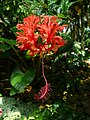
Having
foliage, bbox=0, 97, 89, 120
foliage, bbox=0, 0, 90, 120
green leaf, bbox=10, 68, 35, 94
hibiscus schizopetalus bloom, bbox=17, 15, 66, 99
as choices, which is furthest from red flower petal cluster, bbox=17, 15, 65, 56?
foliage, bbox=0, 97, 89, 120

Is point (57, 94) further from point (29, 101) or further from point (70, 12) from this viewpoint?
point (70, 12)

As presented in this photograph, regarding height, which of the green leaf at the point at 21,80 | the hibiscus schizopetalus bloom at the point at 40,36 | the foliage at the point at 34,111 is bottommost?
the foliage at the point at 34,111

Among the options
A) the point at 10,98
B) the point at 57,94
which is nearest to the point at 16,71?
the point at 10,98

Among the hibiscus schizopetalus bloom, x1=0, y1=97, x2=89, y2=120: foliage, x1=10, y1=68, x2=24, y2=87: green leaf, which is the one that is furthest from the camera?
x1=10, y1=68, x2=24, y2=87: green leaf

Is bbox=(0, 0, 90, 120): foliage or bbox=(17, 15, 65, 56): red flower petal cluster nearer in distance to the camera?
bbox=(17, 15, 65, 56): red flower petal cluster

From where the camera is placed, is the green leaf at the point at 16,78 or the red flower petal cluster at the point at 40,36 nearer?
the red flower petal cluster at the point at 40,36

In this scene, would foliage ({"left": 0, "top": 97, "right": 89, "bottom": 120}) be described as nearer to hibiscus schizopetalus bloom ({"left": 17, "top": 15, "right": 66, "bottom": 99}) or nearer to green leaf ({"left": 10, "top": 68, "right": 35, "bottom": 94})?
green leaf ({"left": 10, "top": 68, "right": 35, "bottom": 94})

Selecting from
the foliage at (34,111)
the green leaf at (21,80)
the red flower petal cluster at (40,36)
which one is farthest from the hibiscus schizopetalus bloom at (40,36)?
the foliage at (34,111)

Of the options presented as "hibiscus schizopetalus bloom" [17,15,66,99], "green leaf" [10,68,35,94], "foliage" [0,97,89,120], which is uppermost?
"hibiscus schizopetalus bloom" [17,15,66,99]

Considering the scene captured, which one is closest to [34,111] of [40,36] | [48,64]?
[40,36]

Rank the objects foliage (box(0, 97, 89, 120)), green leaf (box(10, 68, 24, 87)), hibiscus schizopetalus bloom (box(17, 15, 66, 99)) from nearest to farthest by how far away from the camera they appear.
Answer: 1. hibiscus schizopetalus bloom (box(17, 15, 66, 99))
2. foliage (box(0, 97, 89, 120))
3. green leaf (box(10, 68, 24, 87))

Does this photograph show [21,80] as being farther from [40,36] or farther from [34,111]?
[40,36]

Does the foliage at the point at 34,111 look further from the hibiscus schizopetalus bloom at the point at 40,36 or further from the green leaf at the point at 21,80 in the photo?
the hibiscus schizopetalus bloom at the point at 40,36

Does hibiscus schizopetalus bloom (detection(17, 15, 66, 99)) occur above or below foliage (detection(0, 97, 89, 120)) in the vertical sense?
above
